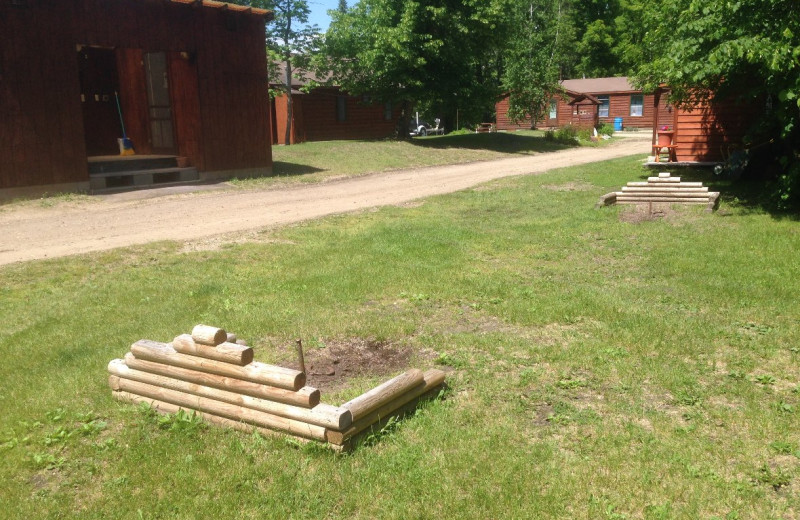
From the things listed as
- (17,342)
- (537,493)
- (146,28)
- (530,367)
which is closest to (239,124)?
(146,28)

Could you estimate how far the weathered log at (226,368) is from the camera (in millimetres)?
4074

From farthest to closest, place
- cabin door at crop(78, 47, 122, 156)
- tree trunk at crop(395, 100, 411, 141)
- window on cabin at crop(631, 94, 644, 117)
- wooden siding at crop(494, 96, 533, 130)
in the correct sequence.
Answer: wooden siding at crop(494, 96, 533, 130) < window on cabin at crop(631, 94, 644, 117) < tree trunk at crop(395, 100, 411, 141) < cabin door at crop(78, 47, 122, 156)

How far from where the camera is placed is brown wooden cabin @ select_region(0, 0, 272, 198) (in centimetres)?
1458

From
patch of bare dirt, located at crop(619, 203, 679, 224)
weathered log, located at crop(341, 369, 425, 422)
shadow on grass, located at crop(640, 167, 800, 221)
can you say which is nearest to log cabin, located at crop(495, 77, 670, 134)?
shadow on grass, located at crop(640, 167, 800, 221)

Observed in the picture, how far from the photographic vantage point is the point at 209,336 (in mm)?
4367

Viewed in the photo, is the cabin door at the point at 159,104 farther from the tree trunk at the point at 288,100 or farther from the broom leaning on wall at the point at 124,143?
the tree trunk at the point at 288,100

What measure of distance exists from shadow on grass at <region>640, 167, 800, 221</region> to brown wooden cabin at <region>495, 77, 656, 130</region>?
3089 cm

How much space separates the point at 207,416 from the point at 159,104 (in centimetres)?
1659

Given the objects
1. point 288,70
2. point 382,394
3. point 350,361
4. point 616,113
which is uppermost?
point 288,70

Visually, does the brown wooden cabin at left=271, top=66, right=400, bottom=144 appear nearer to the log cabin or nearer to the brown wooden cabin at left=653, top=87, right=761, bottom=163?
the log cabin

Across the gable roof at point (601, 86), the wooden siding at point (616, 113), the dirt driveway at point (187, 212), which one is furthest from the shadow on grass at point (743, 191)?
the gable roof at point (601, 86)

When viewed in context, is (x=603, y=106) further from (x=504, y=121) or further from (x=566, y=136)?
(x=566, y=136)

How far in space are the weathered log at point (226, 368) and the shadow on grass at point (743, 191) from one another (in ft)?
33.3

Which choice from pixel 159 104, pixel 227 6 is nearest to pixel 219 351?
pixel 227 6
